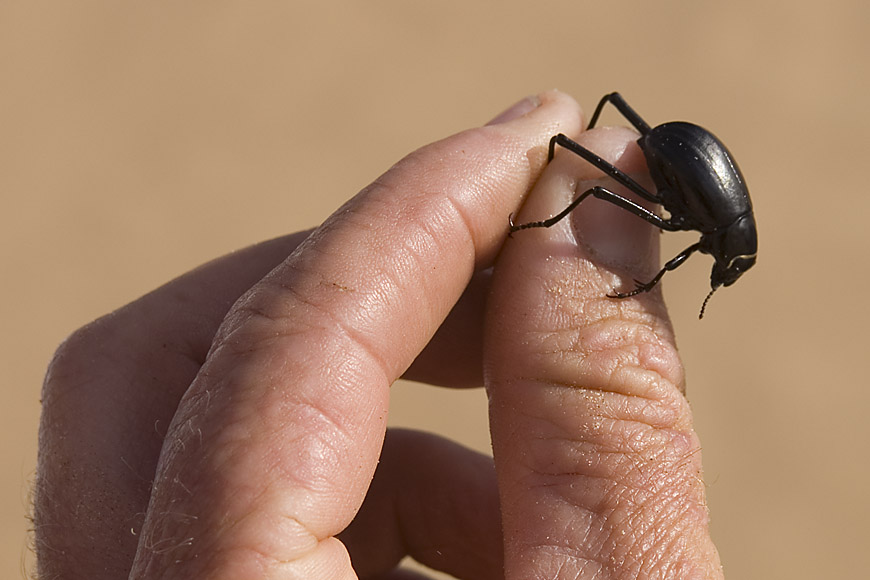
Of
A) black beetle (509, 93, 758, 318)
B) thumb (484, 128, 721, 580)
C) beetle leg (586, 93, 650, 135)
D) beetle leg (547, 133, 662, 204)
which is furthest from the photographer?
beetle leg (586, 93, 650, 135)

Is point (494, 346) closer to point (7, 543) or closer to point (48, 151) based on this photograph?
point (7, 543)

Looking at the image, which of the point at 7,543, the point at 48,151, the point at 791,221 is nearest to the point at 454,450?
the point at 7,543

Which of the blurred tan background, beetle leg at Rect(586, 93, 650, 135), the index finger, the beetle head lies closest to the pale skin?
the index finger

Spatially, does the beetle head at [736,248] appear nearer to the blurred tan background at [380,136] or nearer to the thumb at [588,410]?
the thumb at [588,410]

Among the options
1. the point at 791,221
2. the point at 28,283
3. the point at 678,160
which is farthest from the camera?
the point at 791,221

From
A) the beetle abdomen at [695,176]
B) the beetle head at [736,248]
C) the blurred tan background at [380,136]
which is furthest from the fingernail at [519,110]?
the blurred tan background at [380,136]

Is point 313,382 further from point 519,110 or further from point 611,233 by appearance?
point 519,110

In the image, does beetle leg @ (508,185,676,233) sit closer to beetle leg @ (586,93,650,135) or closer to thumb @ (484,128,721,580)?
thumb @ (484,128,721,580)
